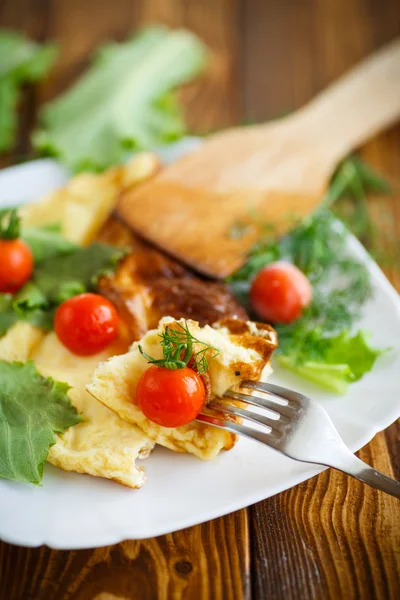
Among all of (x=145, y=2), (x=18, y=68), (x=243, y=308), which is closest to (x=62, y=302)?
(x=243, y=308)

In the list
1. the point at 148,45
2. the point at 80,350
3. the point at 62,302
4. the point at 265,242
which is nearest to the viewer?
the point at 80,350

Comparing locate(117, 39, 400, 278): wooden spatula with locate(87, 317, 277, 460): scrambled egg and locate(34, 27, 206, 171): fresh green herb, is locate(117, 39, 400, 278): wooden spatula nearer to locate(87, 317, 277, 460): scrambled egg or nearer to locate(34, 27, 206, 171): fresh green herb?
locate(34, 27, 206, 171): fresh green herb

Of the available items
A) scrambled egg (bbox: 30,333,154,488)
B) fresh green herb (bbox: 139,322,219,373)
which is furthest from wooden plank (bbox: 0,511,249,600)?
fresh green herb (bbox: 139,322,219,373)

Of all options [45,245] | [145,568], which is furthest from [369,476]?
[45,245]

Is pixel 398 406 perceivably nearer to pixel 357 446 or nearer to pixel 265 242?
pixel 357 446

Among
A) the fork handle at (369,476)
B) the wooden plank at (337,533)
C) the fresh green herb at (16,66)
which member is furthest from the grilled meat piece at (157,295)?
the fresh green herb at (16,66)

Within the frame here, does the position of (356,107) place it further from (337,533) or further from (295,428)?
(337,533)
